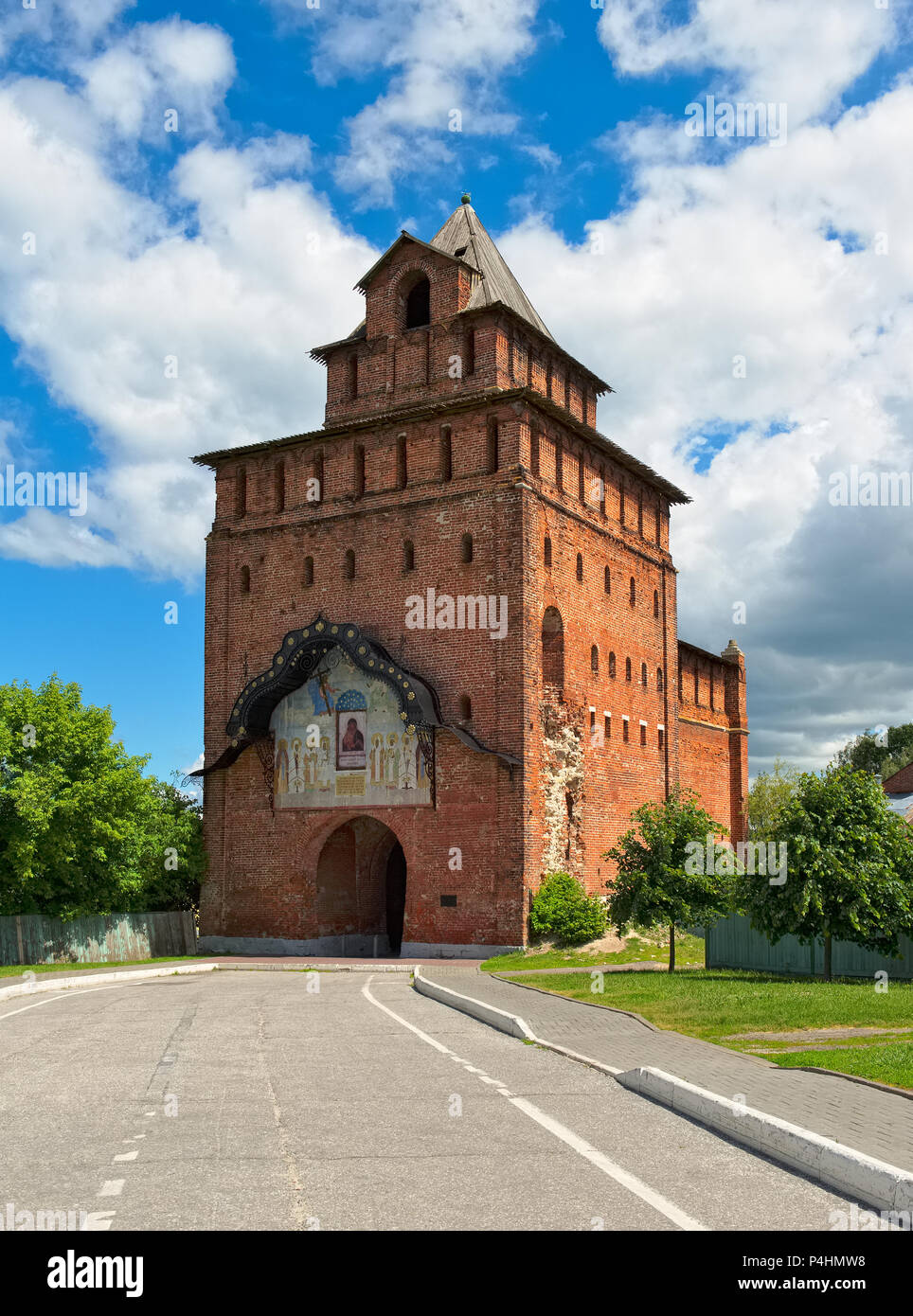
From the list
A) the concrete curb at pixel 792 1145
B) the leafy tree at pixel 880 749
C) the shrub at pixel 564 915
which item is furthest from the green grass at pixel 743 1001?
the leafy tree at pixel 880 749

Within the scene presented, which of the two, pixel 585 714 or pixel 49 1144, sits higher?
pixel 585 714

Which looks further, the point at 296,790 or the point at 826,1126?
the point at 296,790

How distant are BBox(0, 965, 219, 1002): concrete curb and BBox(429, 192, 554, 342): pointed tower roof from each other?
20701 mm

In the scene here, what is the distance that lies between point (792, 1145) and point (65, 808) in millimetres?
26613

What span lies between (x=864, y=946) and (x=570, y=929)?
9.75 metres

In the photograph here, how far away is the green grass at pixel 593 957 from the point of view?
1099 inches

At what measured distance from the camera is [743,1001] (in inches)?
686

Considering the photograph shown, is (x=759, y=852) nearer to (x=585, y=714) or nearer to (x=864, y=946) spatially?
(x=864, y=946)

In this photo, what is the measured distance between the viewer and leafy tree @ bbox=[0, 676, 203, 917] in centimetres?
3095

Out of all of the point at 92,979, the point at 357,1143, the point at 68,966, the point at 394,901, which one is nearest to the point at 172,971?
the point at 68,966
